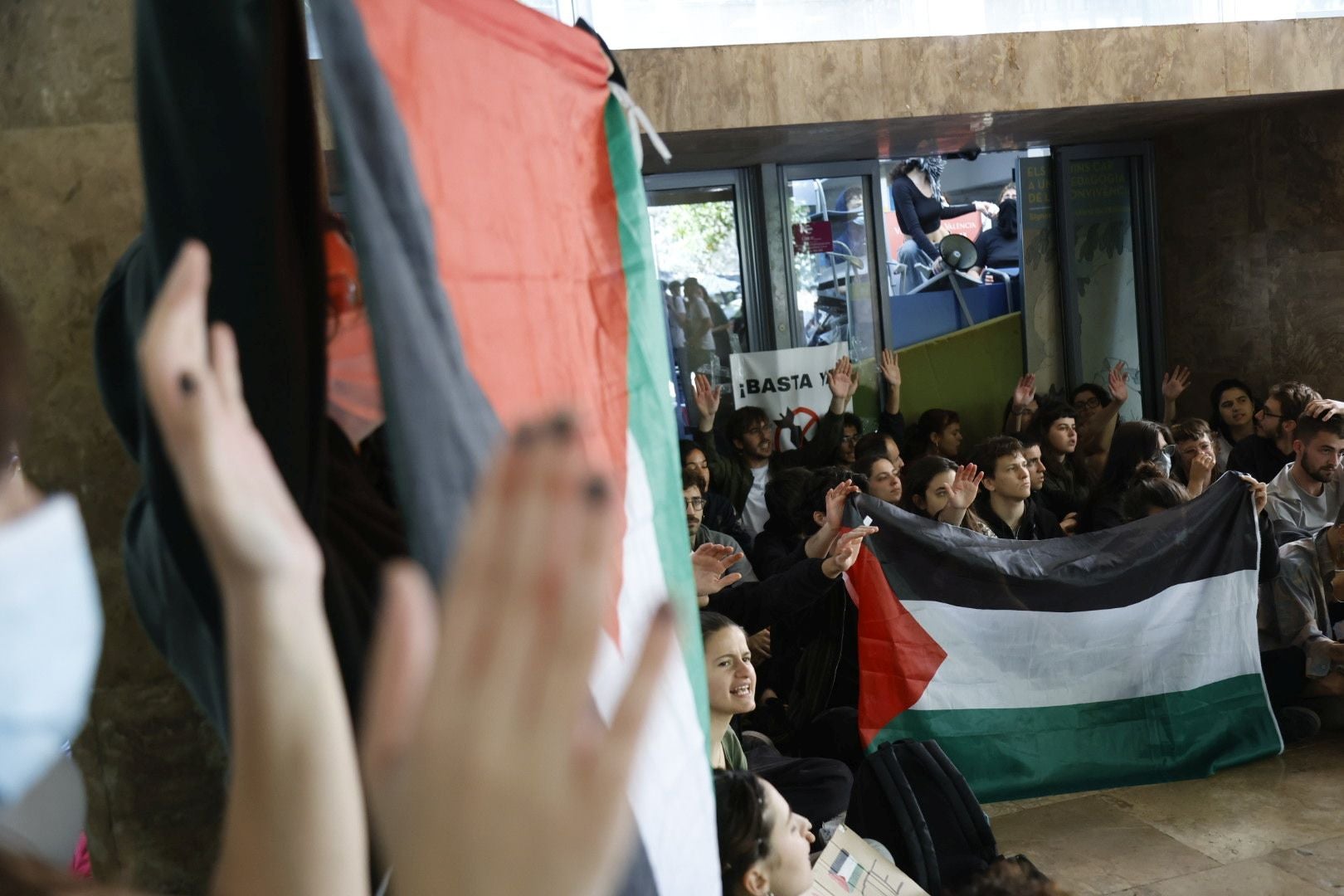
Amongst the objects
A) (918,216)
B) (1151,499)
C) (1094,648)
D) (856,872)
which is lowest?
(1094,648)

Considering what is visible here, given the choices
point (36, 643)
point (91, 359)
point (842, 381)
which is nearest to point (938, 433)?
point (842, 381)

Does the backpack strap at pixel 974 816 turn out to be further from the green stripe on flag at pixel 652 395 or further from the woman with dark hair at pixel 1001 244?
the woman with dark hair at pixel 1001 244

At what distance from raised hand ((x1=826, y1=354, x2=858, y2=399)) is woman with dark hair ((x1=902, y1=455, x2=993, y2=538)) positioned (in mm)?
2923

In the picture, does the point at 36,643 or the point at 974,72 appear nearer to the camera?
the point at 36,643

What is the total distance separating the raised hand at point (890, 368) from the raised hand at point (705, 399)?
3.99ft

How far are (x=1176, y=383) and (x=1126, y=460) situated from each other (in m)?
2.75

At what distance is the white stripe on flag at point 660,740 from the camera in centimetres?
137

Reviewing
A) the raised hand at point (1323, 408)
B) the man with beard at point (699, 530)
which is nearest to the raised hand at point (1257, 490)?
the raised hand at point (1323, 408)

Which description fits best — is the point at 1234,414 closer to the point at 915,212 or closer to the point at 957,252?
the point at 957,252

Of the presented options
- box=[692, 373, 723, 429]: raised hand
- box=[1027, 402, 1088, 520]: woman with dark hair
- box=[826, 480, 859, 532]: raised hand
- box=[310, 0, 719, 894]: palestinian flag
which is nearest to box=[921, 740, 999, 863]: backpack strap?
box=[826, 480, 859, 532]: raised hand

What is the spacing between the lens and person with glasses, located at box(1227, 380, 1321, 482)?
7094mm

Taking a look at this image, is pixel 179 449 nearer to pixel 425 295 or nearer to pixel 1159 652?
pixel 425 295

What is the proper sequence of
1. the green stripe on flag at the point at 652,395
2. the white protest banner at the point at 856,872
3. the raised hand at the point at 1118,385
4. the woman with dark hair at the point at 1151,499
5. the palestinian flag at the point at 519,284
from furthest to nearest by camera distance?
A: the raised hand at the point at 1118,385
the woman with dark hair at the point at 1151,499
the white protest banner at the point at 856,872
the green stripe on flag at the point at 652,395
the palestinian flag at the point at 519,284

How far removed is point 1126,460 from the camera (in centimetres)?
650
